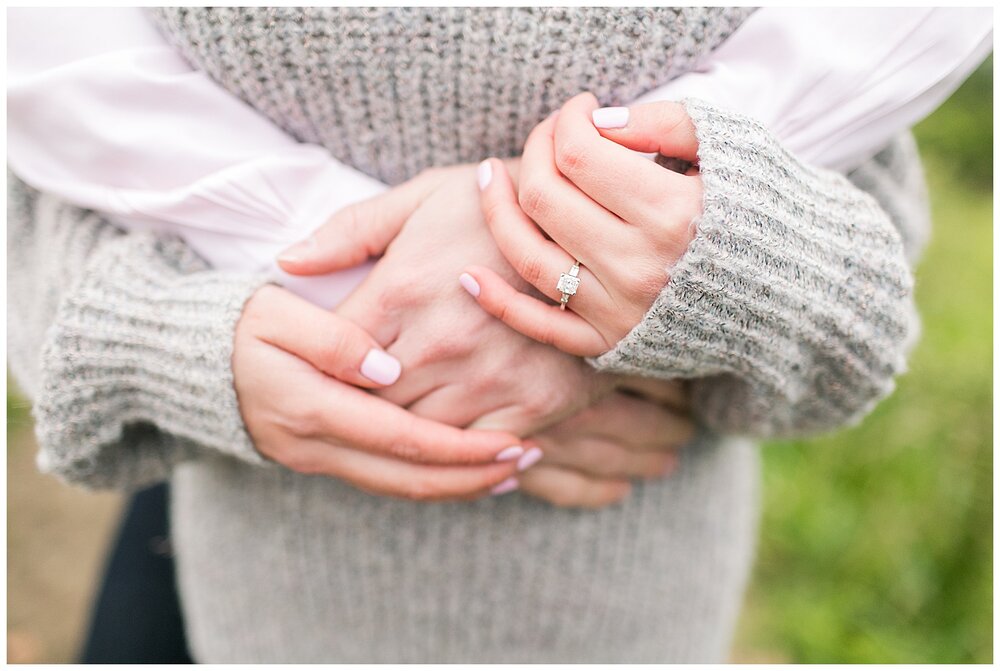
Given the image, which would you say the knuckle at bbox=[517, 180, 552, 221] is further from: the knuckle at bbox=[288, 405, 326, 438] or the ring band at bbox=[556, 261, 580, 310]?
the knuckle at bbox=[288, 405, 326, 438]

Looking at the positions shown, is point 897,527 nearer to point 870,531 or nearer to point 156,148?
point 870,531

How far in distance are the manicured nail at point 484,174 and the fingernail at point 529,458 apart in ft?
1.05

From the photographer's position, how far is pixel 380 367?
0.86 meters

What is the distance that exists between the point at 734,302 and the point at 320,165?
493mm

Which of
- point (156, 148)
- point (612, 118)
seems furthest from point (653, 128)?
point (156, 148)

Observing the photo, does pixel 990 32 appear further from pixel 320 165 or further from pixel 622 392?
pixel 320 165

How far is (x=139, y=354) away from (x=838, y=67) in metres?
0.83

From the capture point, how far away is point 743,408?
0.97m

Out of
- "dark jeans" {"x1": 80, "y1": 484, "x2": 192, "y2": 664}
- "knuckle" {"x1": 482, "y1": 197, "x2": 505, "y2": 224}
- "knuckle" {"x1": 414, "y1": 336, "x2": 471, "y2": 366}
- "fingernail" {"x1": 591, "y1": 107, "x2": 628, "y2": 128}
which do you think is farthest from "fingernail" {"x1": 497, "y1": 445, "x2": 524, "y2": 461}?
"dark jeans" {"x1": 80, "y1": 484, "x2": 192, "y2": 664}

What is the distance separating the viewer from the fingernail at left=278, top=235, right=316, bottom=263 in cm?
88

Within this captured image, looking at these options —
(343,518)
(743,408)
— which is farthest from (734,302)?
(343,518)

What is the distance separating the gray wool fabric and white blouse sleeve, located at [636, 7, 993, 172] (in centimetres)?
6

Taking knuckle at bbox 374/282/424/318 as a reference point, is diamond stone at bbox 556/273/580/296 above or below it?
above

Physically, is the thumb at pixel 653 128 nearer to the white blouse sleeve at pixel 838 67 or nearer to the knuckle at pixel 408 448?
the white blouse sleeve at pixel 838 67
